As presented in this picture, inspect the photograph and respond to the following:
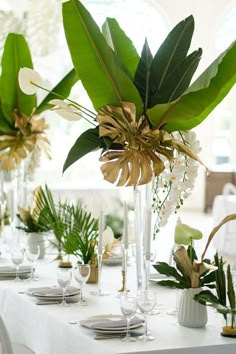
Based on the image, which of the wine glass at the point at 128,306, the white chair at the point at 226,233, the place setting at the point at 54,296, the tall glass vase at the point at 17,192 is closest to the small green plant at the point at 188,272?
the wine glass at the point at 128,306

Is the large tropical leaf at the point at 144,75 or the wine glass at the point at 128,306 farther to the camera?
the large tropical leaf at the point at 144,75

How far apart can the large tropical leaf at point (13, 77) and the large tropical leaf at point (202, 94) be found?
6.82ft

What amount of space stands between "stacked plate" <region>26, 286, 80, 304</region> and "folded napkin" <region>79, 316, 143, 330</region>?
50 centimetres

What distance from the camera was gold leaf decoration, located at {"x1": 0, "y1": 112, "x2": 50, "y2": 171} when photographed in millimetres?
5348

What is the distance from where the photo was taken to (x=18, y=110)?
5.30 m

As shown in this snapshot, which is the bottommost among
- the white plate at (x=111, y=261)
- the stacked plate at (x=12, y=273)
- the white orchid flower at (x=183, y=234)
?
the stacked plate at (x=12, y=273)

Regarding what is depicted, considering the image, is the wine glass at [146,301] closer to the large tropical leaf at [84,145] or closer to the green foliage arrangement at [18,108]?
the large tropical leaf at [84,145]

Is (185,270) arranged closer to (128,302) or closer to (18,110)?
(128,302)

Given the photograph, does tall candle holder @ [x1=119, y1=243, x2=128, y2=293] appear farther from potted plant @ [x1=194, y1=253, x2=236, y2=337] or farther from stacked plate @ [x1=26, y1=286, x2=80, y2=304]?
potted plant @ [x1=194, y1=253, x2=236, y2=337]

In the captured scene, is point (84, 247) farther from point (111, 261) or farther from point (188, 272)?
point (188, 272)

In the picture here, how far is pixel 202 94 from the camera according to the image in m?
3.06

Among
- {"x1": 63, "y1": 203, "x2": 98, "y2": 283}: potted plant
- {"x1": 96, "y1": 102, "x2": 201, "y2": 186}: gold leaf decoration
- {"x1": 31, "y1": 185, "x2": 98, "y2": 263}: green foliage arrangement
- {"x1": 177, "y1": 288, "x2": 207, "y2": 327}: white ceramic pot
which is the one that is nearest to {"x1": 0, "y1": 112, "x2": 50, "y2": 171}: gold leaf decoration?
{"x1": 31, "y1": 185, "x2": 98, "y2": 263}: green foliage arrangement

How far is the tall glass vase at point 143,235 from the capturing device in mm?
3049

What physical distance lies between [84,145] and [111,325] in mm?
768
